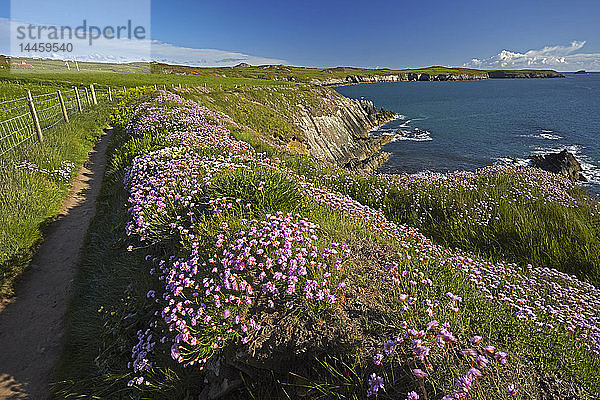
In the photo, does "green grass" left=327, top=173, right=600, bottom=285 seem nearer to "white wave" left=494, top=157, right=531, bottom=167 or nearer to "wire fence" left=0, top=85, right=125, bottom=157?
"wire fence" left=0, top=85, right=125, bottom=157

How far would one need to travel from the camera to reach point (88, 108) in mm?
23656

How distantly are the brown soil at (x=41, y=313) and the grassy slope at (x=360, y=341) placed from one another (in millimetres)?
340

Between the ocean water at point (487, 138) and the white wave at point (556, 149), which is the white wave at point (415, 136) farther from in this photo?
the white wave at point (556, 149)

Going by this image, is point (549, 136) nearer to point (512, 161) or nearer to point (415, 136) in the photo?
point (415, 136)

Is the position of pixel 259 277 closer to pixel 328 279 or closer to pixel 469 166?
pixel 328 279

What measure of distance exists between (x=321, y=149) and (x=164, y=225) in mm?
34780

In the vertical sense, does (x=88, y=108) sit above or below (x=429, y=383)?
above

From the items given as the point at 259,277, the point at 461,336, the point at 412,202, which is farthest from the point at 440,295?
the point at 412,202

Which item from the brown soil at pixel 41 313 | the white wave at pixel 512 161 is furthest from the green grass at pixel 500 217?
the white wave at pixel 512 161

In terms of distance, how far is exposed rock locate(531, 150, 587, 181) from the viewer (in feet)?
89.3

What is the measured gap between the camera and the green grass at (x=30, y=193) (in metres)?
6.94

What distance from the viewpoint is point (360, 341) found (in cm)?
309

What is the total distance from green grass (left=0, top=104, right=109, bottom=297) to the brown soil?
0.27 m

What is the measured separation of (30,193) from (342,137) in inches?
1627
